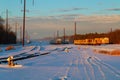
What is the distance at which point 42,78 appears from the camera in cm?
1490

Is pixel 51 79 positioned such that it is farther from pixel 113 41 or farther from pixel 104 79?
pixel 113 41

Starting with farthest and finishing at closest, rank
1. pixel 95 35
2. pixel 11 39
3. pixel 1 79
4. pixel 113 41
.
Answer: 1. pixel 95 35
2. pixel 113 41
3. pixel 11 39
4. pixel 1 79

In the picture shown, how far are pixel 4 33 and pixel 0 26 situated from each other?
4.27 meters

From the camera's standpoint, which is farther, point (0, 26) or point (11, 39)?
point (11, 39)

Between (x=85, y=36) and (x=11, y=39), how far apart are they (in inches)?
2351

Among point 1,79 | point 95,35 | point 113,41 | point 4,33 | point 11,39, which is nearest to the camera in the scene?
point 1,79

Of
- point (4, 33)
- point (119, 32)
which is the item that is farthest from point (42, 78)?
point (119, 32)

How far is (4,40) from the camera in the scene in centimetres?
10281

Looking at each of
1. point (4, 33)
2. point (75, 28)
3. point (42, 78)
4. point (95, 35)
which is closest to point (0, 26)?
point (4, 33)

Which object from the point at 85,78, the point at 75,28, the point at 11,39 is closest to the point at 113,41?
the point at 75,28

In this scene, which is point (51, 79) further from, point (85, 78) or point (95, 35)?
point (95, 35)

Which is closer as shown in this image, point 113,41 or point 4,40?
point 4,40

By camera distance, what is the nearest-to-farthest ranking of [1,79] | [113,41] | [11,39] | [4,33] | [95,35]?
[1,79] < [4,33] < [11,39] < [113,41] < [95,35]

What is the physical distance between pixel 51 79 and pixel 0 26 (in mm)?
90029
